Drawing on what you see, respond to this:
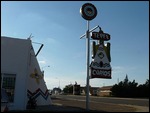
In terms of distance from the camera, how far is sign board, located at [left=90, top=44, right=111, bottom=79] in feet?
70.2

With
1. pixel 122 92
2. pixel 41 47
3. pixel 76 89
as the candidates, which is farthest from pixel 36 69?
pixel 76 89

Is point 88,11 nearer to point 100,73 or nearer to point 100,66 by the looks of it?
point 100,66

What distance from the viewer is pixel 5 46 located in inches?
790

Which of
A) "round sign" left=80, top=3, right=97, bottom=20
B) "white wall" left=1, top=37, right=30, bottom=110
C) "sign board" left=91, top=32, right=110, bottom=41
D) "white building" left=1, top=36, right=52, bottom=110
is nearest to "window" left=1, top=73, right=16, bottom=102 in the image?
"white building" left=1, top=36, right=52, bottom=110

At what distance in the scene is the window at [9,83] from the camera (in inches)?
779

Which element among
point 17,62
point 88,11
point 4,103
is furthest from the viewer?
point 88,11

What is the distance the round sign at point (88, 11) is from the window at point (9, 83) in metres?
6.81

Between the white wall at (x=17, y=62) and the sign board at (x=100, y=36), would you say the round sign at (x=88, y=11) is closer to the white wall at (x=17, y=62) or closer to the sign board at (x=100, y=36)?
the sign board at (x=100, y=36)

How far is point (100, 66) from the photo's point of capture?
2183cm

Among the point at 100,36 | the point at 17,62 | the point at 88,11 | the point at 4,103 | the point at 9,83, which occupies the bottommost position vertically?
the point at 4,103

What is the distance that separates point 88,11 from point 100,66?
4.24 metres

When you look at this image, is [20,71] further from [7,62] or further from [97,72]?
[97,72]

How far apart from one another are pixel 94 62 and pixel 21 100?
5866 millimetres

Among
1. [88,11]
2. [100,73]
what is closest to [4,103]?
[100,73]
